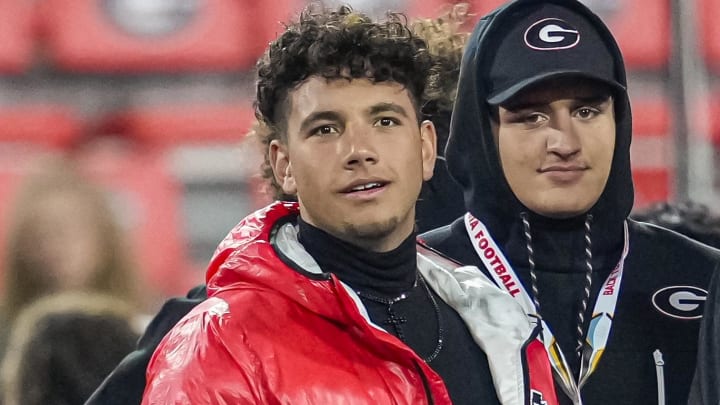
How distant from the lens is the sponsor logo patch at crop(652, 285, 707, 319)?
223 centimetres

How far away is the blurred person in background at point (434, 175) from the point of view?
7.43 feet

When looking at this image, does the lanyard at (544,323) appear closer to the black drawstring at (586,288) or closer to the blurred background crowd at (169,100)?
the black drawstring at (586,288)

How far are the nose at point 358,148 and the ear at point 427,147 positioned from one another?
151 millimetres

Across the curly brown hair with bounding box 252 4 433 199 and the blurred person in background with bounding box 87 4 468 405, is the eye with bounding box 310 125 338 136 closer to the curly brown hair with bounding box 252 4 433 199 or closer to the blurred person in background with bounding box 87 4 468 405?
the curly brown hair with bounding box 252 4 433 199

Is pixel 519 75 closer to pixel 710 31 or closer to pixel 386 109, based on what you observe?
pixel 386 109

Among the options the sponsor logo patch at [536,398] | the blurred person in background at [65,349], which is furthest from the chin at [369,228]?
the blurred person in background at [65,349]

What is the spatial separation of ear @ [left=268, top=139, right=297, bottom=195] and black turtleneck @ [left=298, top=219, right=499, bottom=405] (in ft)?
0.16

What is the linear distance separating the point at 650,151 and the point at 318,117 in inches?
118

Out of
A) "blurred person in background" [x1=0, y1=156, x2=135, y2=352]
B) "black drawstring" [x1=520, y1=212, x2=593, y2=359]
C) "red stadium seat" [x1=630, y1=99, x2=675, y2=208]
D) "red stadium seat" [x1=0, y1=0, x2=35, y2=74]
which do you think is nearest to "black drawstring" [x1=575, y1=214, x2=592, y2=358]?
"black drawstring" [x1=520, y1=212, x2=593, y2=359]

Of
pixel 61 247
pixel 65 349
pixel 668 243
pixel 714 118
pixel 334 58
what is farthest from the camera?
pixel 714 118

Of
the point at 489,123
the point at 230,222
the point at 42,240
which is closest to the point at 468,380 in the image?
the point at 489,123

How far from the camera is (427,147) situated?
6.81 feet

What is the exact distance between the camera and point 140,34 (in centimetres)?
493

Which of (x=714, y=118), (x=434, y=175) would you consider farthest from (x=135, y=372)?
(x=714, y=118)
